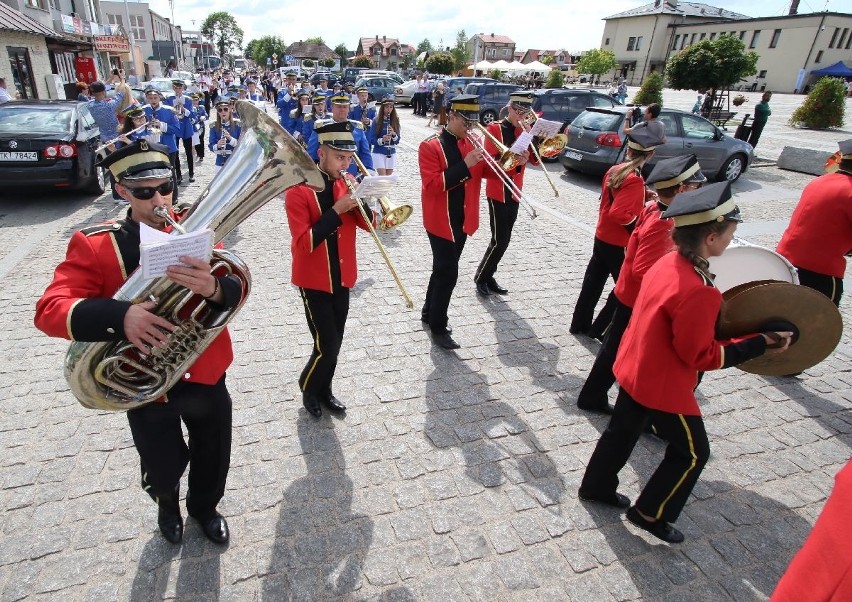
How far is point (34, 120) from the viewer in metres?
8.91

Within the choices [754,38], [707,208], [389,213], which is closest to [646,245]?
[707,208]

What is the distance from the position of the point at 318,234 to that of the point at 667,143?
1091 centimetres

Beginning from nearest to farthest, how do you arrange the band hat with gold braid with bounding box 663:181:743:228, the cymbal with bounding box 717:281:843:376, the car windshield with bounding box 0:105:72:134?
the band hat with gold braid with bounding box 663:181:743:228
the cymbal with bounding box 717:281:843:376
the car windshield with bounding box 0:105:72:134

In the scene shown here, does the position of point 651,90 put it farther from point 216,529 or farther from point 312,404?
point 216,529

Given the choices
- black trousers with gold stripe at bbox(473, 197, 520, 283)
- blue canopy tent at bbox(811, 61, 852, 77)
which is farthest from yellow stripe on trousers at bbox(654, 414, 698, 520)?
blue canopy tent at bbox(811, 61, 852, 77)

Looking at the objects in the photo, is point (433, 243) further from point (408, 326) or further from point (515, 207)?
point (515, 207)

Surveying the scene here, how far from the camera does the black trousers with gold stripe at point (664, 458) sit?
8.75 ft

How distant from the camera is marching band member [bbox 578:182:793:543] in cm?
237

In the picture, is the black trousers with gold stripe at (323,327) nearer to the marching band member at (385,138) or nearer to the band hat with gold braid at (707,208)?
the band hat with gold braid at (707,208)

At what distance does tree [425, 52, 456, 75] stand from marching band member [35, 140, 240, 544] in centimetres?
4588

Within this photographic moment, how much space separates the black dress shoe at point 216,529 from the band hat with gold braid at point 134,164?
193 centimetres

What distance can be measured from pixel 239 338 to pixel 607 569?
3.75 metres

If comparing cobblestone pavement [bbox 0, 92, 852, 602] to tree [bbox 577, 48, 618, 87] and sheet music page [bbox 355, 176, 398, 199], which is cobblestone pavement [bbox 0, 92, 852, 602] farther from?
tree [bbox 577, 48, 618, 87]

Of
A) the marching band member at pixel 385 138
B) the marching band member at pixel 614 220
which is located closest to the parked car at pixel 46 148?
the marching band member at pixel 385 138
